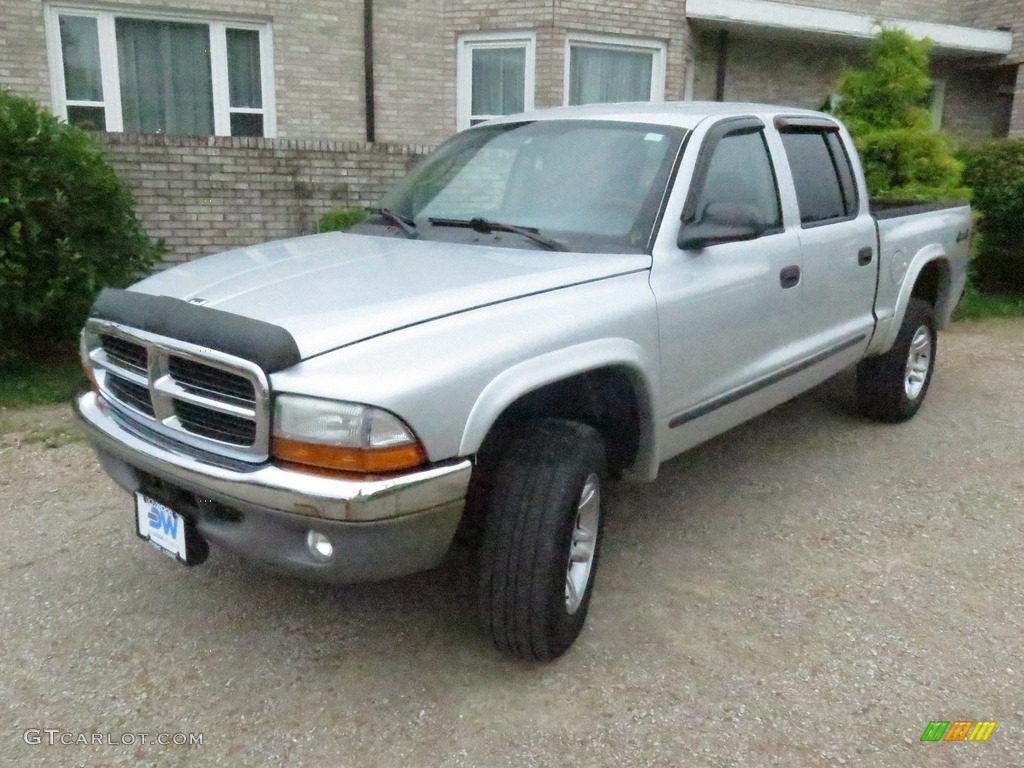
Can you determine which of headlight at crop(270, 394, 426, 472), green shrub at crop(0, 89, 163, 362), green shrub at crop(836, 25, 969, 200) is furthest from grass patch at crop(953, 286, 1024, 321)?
headlight at crop(270, 394, 426, 472)

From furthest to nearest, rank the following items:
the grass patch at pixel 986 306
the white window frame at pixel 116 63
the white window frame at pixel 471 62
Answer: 1. the white window frame at pixel 471 62
2. the white window frame at pixel 116 63
3. the grass patch at pixel 986 306

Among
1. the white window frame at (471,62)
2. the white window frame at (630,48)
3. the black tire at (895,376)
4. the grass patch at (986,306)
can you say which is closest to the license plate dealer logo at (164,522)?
the black tire at (895,376)

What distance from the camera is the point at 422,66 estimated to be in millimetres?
11016

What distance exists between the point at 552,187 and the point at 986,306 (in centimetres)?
739

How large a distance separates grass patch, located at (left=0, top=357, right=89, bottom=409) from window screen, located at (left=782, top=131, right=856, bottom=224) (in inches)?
167

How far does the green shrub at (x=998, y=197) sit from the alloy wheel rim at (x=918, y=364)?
3993 mm

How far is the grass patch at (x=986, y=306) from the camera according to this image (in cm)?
908

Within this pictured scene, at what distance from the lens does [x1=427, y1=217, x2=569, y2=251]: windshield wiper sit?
3381 millimetres

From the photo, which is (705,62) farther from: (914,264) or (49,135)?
(49,135)

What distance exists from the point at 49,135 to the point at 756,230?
469 centimetres

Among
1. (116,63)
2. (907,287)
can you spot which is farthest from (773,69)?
(907,287)

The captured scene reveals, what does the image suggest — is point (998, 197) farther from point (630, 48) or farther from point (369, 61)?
point (369, 61)

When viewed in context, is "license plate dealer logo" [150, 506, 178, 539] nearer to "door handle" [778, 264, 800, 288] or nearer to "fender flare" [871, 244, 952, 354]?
"door handle" [778, 264, 800, 288]

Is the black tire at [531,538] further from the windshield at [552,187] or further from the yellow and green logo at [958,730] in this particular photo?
the yellow and green logo at [958,730]
